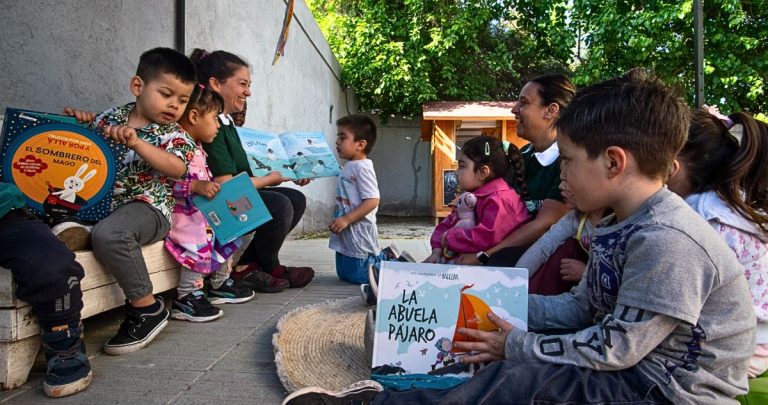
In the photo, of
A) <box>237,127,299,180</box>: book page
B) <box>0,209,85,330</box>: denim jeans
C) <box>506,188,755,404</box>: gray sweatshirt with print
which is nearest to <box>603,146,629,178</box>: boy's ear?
<box>506,188,755,404</box>: gray sweatshirt with print

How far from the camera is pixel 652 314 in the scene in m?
1.18

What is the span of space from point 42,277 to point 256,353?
0.85 meters

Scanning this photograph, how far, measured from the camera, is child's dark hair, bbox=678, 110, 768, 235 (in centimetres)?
161

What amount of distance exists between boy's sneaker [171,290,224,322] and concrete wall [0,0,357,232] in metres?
1.16

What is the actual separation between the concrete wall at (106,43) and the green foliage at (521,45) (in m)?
4.30

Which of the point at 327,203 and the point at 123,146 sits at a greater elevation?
the point at 123,146

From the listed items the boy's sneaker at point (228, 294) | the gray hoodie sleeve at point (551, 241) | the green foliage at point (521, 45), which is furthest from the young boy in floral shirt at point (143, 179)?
the green foliage at point (521, 45)

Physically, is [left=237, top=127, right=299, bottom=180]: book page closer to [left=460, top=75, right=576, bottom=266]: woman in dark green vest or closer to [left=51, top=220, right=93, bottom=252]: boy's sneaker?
[left=51, top=220, right=93, bottom=252]: boy's sneaker

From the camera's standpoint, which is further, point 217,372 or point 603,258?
point 217,372

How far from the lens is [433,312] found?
4.99 feet

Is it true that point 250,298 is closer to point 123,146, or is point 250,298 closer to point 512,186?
point 123,146

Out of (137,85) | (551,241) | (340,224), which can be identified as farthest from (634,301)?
(340,224)

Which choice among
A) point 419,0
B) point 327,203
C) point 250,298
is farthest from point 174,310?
point 419,0

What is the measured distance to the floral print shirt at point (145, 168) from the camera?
7.79 ft
